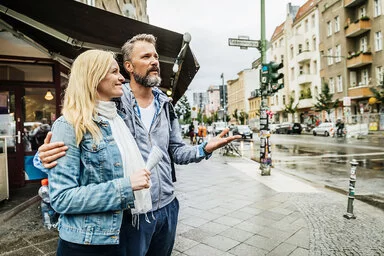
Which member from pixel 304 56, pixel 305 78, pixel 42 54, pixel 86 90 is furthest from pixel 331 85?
pixel 86 90

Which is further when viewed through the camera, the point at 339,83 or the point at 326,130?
the point at 339,83

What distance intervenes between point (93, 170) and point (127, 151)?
A: 20cm

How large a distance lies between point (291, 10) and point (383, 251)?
56359 millimetres

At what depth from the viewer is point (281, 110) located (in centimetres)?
5316

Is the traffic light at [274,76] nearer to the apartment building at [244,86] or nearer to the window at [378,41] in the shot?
the window at [378,41]

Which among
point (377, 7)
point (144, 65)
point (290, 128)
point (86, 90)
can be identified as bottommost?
point (290, 128)

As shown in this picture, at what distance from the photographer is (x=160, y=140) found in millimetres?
2008

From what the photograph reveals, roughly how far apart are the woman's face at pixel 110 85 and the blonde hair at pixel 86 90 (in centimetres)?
4

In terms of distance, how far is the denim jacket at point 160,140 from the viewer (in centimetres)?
188

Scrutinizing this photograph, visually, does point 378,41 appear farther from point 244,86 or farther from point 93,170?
point 244,86

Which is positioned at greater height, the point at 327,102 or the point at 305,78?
the point at 305,78

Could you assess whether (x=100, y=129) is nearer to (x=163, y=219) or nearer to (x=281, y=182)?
(x=163, y=219)

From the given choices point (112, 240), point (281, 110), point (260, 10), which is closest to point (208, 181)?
point (260, 10)

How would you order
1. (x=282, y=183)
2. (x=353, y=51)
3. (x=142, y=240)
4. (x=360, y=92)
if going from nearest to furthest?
(x=142, y=240) → (x=282, y=183) → (x=360, y=92) → (x=353, y=51)
